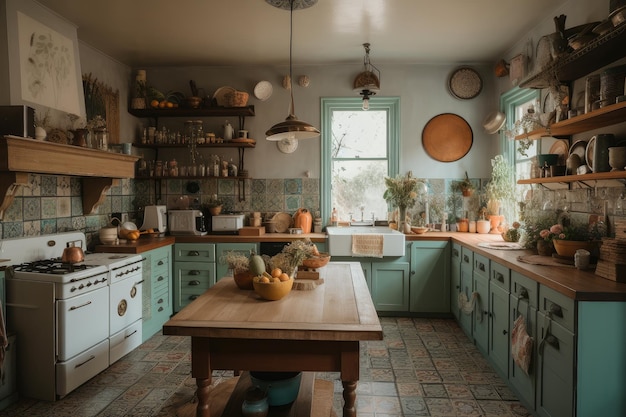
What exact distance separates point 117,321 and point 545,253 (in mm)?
3421

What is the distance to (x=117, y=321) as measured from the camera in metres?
3.50

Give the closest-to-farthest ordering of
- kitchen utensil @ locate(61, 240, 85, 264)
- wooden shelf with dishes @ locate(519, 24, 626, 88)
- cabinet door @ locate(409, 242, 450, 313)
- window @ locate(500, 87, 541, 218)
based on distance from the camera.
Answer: wooden shelf with dishes @ locate(519, 24, 626, 88) < kitchen utensil @ locate(61, 240, 85, 264) < window @ locate(500, 87, 541, 218) < cabinet door @ locate(409, 242, 450, 313)

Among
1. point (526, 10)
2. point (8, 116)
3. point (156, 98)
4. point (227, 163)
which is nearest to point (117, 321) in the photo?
point (8, 116)

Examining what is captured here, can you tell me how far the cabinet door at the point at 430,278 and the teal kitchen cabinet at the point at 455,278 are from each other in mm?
48

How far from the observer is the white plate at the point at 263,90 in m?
5.22

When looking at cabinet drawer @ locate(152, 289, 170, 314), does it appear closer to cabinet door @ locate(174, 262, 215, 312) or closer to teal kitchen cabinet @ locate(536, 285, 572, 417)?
cabinet door @ locate(174, 262, 215, 312)

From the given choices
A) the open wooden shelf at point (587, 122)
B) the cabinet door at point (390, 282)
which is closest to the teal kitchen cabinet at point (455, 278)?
the cabinet door at point (390, 282)

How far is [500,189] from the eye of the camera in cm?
477

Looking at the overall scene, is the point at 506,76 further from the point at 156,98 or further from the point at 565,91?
the point at 156,98

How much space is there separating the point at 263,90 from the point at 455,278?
3.12m

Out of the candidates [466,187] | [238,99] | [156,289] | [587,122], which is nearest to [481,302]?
[587,122]

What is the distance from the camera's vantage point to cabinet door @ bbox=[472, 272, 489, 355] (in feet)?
11.5

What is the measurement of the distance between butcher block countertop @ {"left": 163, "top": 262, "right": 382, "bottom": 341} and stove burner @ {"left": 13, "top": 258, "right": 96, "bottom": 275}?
128 centimetres

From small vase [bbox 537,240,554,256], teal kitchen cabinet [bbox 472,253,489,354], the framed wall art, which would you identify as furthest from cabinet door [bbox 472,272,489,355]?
the framed wall art
